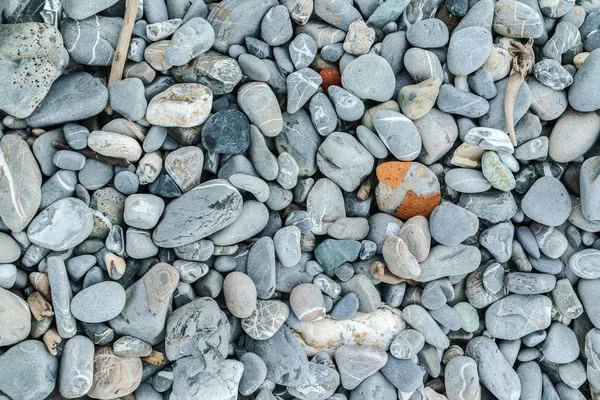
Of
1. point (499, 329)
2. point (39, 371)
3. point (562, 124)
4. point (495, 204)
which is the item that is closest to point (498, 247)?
point (495, 204)

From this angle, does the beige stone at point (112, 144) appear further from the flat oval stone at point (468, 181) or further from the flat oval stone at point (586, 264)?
the flat oval stone at point (586, 264)

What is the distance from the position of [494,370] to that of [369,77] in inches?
51.3

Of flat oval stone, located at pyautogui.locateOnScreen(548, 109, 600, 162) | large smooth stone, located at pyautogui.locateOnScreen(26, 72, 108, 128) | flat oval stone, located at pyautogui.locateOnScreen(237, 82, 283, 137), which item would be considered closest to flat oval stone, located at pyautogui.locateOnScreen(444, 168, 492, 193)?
flat oval stone, located at pyautogui.locateOnScreen(548, 109, 600, 162)

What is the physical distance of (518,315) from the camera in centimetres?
218

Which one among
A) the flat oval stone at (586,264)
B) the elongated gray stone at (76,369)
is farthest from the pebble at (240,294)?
the flat oval stone at (586,264)

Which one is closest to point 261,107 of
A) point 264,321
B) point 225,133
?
point 225,133

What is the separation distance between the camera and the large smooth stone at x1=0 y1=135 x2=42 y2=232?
1.86m

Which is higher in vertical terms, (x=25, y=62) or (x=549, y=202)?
(x=25, y=62)

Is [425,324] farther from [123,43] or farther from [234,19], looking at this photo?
[123,43]

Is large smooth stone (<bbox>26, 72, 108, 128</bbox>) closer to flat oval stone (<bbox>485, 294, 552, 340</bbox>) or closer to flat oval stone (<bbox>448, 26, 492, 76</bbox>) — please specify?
flat oval stone (<bbox>448, 26, 492, 76</bbox>)

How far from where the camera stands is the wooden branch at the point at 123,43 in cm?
200

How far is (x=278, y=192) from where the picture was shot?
210 centimetres

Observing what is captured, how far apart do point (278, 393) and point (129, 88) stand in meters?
1.32

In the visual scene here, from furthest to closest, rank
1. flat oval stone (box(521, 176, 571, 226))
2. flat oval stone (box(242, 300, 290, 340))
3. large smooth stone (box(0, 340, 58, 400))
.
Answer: flat oval stone (box(521, 176, 571, 226)) < flat oval stone (box(242, 300, 290, 340)) < large smooth stone (box(0, 340, 58, 400))
